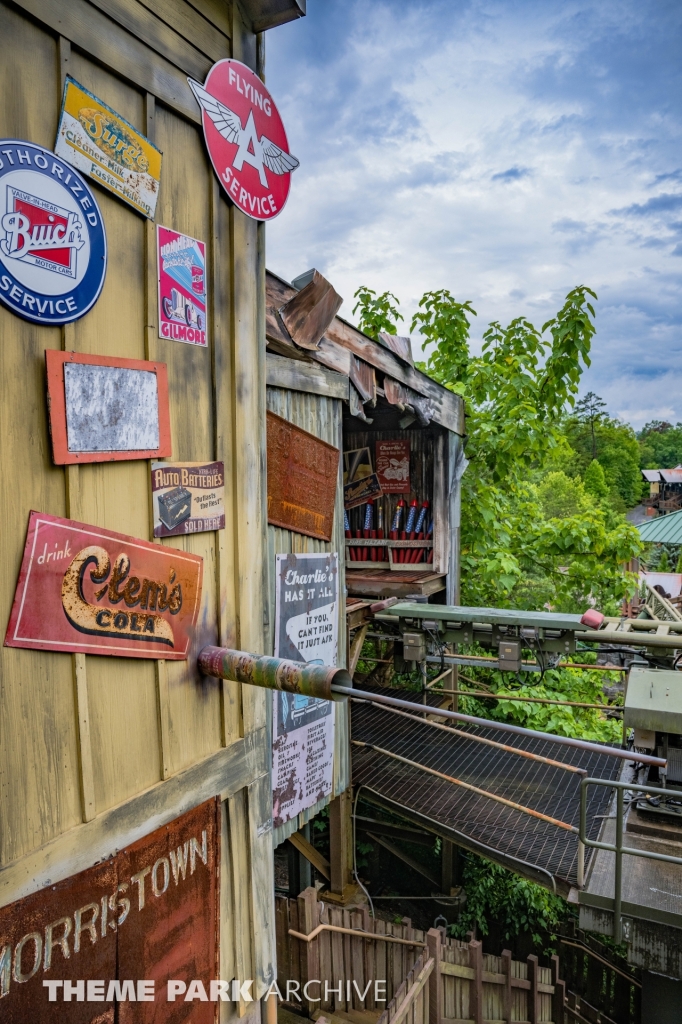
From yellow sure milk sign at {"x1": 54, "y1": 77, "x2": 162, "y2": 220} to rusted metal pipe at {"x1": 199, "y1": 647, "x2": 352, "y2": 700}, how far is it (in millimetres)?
1769

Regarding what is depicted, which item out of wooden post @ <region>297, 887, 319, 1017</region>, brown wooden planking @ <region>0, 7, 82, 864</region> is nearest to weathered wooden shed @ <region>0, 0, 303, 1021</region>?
brown wooden planking @ <region>0, 7, 82, 864</region>

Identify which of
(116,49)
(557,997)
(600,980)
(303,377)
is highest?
(116,49)

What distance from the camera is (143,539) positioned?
2430mm

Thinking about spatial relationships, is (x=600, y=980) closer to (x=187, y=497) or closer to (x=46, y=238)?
(x=187, y=497)

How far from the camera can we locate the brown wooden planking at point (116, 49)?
6.68ft

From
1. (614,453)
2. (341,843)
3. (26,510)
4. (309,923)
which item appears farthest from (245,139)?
(614,453)

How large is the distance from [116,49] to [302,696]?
160 inches

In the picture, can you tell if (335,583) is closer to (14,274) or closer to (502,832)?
(502,832)

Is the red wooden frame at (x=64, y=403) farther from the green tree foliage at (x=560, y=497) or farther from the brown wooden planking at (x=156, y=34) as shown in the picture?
the green tree foliage at (x=560, y=497)

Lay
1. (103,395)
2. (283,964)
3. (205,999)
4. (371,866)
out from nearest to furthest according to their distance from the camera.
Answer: (103,395), (205,999), (283,964), (371,866)

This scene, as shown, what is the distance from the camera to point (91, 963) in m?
2.22

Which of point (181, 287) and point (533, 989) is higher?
point (181, 287)

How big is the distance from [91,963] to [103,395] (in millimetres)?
1950

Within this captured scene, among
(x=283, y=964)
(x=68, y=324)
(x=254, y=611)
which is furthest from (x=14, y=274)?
(x=283, y=964)
